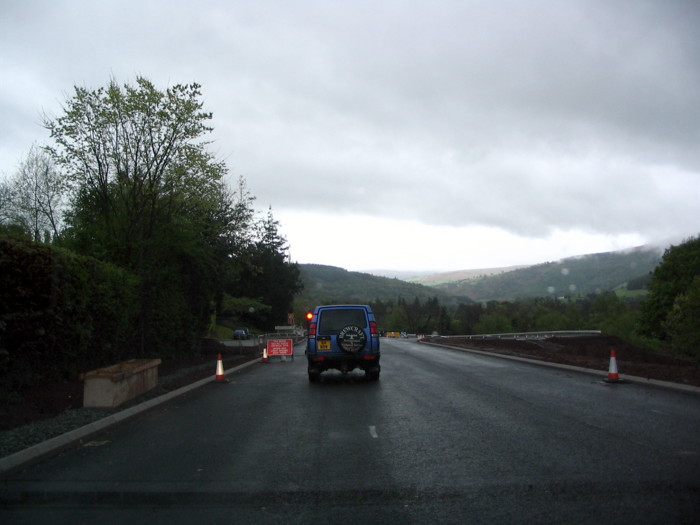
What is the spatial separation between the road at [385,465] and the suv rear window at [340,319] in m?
4.54

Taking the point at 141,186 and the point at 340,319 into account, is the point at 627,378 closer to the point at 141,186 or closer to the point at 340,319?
the point at 340,319

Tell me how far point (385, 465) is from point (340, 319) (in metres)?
9.67

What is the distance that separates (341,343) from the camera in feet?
50.6

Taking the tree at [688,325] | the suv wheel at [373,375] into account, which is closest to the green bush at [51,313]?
the suv wheel at [373,375]

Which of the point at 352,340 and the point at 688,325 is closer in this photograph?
the point at 352,340

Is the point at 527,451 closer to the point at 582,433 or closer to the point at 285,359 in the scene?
the point at 582,433

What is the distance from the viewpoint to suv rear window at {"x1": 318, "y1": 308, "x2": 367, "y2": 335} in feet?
52.6

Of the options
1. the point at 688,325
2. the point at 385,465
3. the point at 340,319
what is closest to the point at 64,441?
the point at 385,465

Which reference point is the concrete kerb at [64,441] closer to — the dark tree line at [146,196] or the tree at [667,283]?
the dark tree line at [146,196]

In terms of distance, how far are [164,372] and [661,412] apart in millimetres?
12731

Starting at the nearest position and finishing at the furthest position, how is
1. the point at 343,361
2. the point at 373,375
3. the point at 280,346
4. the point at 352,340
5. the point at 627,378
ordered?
the point at 627,378 < the point at 352,340 < the point at 343,361 < the point at 373,375 < the point at 280,346

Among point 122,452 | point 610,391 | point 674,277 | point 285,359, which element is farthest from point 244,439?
point 674,277

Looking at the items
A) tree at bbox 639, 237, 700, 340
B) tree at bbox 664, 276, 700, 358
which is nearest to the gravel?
tree at bbox 664, 276, 700, 358

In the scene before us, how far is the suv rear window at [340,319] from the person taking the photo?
1605cm
